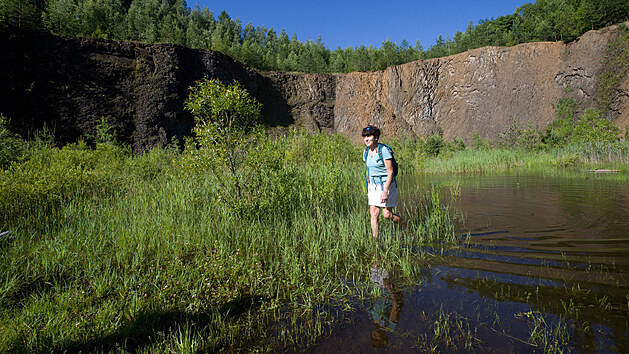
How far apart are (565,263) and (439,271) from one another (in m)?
1.63

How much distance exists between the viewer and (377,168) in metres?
5.03

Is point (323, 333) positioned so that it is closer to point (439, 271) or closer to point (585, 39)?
point (439, 271)

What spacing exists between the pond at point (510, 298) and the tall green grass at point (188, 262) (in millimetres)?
400

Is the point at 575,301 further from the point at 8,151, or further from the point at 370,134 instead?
the point at 8,151

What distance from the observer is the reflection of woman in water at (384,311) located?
260cm

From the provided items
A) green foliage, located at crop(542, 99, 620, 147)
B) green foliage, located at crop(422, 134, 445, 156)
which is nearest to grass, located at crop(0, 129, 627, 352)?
green foliage, located at crop(542, 99, 620, 147)

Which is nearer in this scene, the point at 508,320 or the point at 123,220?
the point at 508,320

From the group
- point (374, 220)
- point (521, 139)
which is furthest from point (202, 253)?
point (521, 139)

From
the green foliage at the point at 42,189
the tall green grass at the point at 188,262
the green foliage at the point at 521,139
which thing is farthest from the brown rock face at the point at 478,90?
the green foliage at the point at 42,189

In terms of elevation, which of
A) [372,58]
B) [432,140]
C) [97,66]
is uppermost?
[372,58]

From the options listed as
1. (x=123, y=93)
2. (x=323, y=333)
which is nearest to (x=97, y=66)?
(x=123, y=93)

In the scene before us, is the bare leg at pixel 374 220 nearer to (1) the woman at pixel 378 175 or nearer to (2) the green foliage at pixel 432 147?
(1) the woman at pixel 378 175

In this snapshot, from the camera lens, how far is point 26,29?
27.2 metres

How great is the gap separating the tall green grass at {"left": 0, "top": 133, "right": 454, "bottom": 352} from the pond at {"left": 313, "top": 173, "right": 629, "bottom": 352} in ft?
1.31
